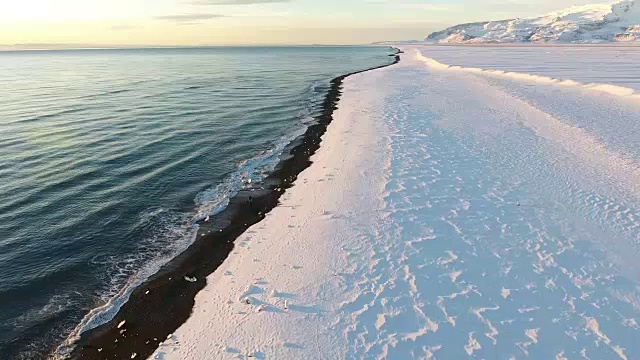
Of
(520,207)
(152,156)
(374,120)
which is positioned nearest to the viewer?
(520,207)

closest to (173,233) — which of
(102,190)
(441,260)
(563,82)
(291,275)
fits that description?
(291,275)

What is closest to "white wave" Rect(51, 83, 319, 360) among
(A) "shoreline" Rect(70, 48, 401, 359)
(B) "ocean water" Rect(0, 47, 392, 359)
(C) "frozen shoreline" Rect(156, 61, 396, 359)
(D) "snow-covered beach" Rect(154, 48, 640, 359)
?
(B) "ocean water" Rect(0, 47, 392, 359)

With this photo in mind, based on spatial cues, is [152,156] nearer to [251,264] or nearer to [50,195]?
[50,195]

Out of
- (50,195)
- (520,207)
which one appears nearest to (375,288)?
(520,207)

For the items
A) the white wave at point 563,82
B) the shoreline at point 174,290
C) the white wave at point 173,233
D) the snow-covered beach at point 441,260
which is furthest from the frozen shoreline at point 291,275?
the white wave at point 563,82

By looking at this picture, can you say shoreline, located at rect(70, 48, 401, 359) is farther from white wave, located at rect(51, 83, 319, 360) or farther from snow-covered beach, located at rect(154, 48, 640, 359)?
snow-covered beach, located at rect(154, 48, 640, 359)

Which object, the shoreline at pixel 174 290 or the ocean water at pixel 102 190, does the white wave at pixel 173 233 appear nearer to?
the ocean water at pixel 102 190

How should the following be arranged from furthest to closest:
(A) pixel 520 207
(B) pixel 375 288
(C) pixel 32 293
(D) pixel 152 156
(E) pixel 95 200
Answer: (D) pixel 152 156, (E) pixel 95 200, (A) pixel 520 207, (C) pixel 32 293, (B) pixel 375 288

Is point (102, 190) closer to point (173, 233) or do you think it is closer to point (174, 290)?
point (173, 233)
